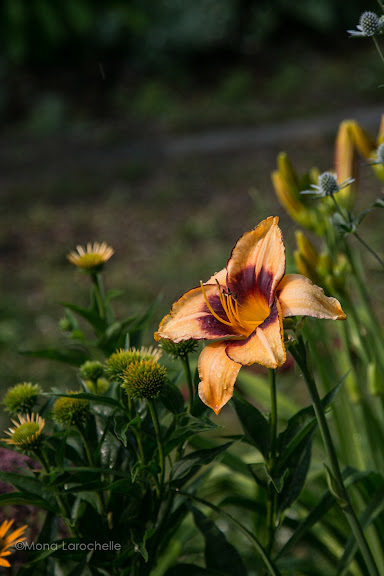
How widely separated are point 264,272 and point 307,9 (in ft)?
16.8

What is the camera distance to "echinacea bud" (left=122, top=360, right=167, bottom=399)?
31.5 inches

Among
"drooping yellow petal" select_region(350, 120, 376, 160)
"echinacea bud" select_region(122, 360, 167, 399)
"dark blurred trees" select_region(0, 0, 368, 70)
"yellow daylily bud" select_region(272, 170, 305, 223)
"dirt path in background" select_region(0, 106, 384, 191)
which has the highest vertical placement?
"dark blurred trees" select_region(0, 0, 368, 70)

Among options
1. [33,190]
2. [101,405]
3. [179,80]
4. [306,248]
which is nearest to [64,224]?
[33,190]

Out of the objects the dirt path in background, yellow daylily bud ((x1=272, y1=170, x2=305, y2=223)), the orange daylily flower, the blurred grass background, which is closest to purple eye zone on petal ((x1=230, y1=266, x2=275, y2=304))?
the orange daylily flower

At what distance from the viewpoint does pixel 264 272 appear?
2.84 feet

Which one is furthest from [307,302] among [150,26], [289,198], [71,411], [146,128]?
[150,26]

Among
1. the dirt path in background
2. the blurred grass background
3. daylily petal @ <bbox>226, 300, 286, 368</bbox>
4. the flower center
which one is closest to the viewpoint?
daylily petal @ <bbox>226, 300, 286, 368</bbox>

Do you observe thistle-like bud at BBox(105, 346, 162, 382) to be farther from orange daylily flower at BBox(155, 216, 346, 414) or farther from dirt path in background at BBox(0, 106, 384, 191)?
dirt path in background at BBox(0, 106, 384, 191)

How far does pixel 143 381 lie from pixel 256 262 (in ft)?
0.74

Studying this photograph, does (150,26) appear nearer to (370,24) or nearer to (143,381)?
(370,24)

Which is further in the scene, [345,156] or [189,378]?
[345,156]

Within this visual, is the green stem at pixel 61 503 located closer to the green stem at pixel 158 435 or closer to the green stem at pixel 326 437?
the green stem at pixel 158 435

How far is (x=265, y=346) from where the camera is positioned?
750 millimetres

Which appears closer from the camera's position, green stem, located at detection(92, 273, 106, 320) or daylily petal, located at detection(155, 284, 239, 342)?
daylily petal, located at detection(155, 284, 239, 342)
